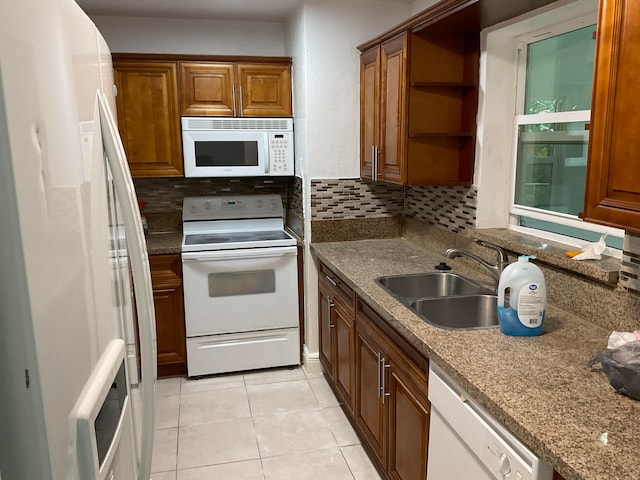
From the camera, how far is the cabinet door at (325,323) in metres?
3.09

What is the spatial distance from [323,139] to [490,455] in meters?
2.31

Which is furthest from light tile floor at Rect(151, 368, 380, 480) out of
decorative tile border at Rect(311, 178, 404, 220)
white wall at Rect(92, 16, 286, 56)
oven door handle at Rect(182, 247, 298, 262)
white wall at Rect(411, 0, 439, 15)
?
white wall at Rect(411, 0, 439, 15)

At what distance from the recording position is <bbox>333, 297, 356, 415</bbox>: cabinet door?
2688 mm

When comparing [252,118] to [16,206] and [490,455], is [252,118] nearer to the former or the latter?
[490,455]

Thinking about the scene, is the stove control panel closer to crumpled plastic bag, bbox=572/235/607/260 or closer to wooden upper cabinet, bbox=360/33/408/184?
wooden upper cabinet, bbox=360/33/408/184

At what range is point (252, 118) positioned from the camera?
3537mm

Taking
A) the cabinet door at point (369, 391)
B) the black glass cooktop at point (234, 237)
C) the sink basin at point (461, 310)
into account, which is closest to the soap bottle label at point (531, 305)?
the sink basin at point (461, 310)

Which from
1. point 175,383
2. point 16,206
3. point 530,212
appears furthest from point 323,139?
point 16,206

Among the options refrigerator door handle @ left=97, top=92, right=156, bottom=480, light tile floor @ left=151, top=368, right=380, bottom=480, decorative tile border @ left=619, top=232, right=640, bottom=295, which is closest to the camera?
refrigerator door handle @ left=97, top=92, right=156, bottom=480

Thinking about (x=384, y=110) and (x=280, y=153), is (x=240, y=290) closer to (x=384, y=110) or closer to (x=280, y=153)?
(x=280, y=153)

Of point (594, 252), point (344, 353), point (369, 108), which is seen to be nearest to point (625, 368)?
point (594, 252)

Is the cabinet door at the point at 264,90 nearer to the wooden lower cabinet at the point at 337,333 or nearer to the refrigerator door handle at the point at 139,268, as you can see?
the wooden lower cabinet at the point at 337,333

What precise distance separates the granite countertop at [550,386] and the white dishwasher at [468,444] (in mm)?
53

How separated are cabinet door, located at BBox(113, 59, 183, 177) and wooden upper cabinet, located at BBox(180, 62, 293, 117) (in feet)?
0.34
